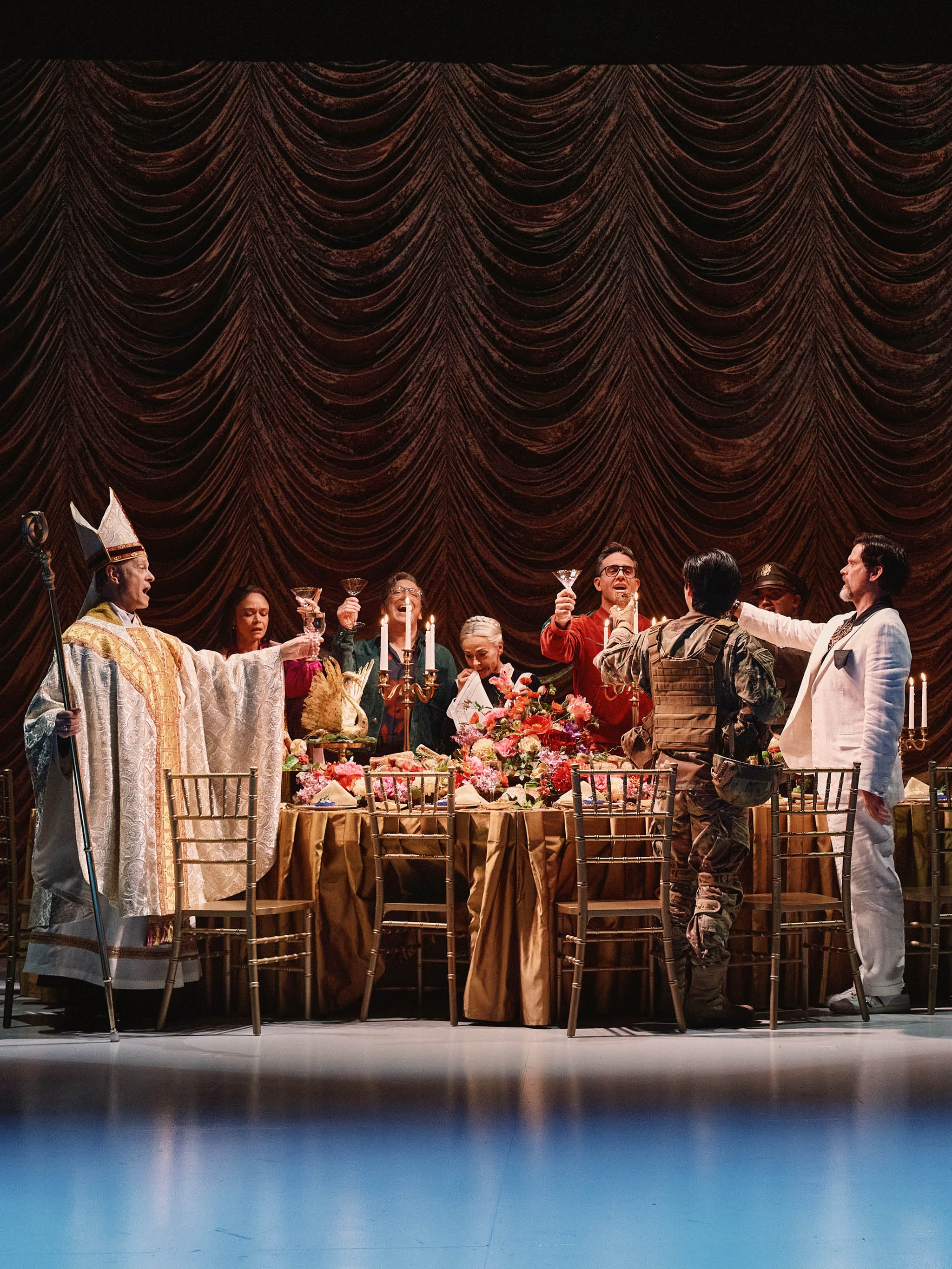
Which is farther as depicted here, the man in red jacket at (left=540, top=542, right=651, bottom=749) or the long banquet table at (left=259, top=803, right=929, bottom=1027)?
the man in red jacket at (left=540, top=542, right=651, bottom=749)

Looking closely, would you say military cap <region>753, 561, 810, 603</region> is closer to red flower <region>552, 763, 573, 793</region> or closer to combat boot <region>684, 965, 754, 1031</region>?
red flower <region>552, 763, 573, 793</region>

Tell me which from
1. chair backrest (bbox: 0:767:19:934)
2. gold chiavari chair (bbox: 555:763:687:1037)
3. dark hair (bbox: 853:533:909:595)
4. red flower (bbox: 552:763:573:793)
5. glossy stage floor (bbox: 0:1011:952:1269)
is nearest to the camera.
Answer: glossy stage floor (bbox: 0:1011:952:1269)

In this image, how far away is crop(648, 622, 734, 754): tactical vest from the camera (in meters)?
4.71

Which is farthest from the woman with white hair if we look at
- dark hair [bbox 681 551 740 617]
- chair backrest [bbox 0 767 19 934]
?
chair backrest [bbox 0 767 19 934]

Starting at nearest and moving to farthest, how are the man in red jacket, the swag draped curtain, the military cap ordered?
the man in red jacket < the military cap < the swag draped curtain

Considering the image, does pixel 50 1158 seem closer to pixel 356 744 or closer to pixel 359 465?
pixel 356 744

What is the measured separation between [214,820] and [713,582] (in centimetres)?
201

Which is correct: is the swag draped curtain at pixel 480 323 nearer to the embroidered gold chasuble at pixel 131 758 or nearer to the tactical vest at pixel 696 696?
the embroidered gold chasuble at pixel 131 758

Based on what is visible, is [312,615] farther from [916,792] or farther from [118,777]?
[916,792]

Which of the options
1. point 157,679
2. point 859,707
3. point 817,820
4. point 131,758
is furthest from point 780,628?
point 131,758

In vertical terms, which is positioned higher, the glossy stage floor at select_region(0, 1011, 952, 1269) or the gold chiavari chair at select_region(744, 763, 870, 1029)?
the gold chiavari chair at select_region(744, 763, 870, 1029)

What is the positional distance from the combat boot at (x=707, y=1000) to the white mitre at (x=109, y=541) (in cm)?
252

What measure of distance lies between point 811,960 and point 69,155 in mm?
5961

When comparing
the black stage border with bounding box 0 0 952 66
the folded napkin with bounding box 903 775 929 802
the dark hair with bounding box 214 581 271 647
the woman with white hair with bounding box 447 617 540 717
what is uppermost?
the black stage border with bounding box 0 0 952 66
